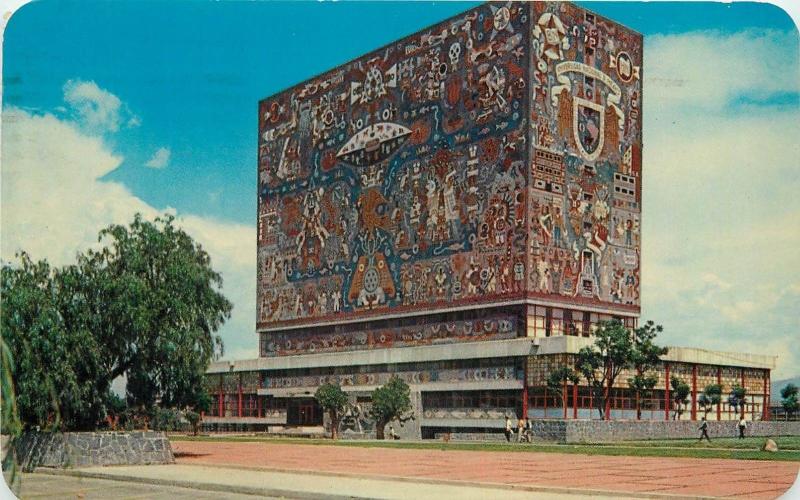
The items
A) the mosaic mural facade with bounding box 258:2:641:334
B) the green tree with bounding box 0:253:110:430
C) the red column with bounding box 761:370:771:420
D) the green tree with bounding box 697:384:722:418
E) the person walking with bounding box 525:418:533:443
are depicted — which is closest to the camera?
the green tree with bounding box 0:253:110:430

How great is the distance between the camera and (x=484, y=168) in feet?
204

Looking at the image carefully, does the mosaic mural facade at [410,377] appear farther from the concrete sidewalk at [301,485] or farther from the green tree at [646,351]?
the concrete sidewalk at [301,485]

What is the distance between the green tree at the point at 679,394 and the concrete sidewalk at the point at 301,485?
35.3 metres

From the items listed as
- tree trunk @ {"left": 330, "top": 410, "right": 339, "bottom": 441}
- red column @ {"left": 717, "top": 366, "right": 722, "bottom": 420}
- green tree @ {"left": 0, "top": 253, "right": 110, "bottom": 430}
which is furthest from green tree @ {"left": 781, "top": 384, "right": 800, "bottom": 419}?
green tree @ {"left": 0, "top": 253, "right": 110, "bottom": 430}

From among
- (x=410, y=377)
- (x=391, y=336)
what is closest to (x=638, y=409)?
(x=410, y=377)

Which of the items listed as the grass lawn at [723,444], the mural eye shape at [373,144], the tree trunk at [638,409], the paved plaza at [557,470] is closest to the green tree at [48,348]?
the paved plaza at [557,470]

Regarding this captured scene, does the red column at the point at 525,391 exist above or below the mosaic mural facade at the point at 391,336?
below

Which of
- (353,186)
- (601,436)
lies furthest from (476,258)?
(601,436)

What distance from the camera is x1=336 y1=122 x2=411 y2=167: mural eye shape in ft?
227

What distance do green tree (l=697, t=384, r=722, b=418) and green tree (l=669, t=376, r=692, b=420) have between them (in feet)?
3.29

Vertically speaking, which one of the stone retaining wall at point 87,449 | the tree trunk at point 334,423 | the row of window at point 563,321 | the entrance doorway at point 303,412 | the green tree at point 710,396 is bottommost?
the entrance doorway at point 303,412

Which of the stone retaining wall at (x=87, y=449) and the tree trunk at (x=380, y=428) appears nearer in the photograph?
the stone retaining wall at (x=87, y=449)

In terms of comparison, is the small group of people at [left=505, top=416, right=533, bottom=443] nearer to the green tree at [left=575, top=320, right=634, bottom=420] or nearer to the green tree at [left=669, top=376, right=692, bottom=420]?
the green tree at [left=575, top=320, right=634, bottom=420]

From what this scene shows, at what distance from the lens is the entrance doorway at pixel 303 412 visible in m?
74.8
